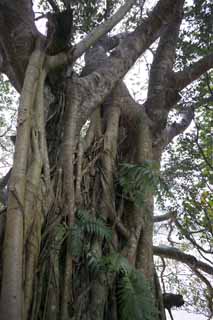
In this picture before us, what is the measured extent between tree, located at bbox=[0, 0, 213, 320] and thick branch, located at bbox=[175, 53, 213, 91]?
10mm

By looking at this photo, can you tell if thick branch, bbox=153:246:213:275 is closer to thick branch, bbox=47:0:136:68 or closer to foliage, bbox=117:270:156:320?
foliage, bbox=117:270:156:320

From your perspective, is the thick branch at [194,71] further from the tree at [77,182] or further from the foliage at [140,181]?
the foliage at [140,181]

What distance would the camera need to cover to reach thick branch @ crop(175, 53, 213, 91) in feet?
9.89

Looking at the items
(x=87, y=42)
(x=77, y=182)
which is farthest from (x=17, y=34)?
(x=77, y=182)

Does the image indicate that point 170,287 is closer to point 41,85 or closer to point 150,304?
point 150,304

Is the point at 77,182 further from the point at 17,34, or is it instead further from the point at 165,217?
the point at 165,217

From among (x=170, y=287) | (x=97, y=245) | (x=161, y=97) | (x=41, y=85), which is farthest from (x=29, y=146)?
(x=170, y=287)

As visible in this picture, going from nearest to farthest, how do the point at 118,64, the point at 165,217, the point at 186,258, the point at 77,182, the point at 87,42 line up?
the point at 77,182 < the point at 87,42 < the point at 118,64 < the point at 186,258 < the point at 165,217

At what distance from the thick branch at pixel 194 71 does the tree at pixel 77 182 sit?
0.01m

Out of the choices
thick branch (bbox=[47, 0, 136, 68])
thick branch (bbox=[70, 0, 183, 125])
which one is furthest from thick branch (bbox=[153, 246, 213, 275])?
thick branch (bbox=[47, 0, 136, 68])

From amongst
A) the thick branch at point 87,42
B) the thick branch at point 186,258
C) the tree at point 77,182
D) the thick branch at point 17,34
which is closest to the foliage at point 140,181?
the tree at point 77,182

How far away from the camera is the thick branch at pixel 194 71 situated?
302 cm

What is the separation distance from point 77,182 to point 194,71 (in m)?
1.88

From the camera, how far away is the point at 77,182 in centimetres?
204
